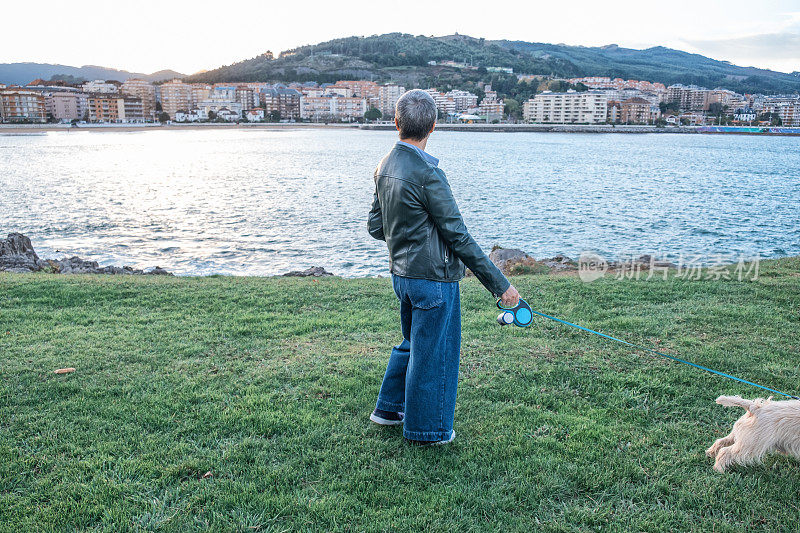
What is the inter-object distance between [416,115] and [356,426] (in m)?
2.27

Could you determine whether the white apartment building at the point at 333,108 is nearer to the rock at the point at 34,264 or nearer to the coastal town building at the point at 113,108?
the coastal town building at the point at 113,108

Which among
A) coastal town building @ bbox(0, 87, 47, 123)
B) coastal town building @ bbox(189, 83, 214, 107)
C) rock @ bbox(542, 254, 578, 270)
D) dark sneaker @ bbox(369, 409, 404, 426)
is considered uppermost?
coastal town building @ bbox(189, 83, 214, 107)

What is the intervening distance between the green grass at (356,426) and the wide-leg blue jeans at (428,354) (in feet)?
0.74

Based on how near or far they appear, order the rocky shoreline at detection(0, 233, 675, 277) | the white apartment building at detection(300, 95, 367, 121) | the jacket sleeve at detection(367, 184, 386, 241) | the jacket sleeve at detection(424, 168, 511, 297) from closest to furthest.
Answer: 1. the jacket sleeve at detection(424, 168, 511, 297)
2. the jacket sleeve at detection(367, 184, 386, 241)
3. the rocky shoreline at detection(0, 233, 675, 277)
4. the white apartment building at detection(300, 95, 367, 121)

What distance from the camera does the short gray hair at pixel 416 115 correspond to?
3484 mm

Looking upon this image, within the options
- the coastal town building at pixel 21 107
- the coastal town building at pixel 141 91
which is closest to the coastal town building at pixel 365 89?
the coastal town building at pixel 141 91

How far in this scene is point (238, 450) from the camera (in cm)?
384

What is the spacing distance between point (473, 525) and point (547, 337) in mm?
3492

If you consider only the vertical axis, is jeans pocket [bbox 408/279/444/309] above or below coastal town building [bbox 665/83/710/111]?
below

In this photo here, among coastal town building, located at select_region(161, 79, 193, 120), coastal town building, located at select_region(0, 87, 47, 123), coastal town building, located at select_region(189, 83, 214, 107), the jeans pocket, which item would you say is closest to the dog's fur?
the jeans pocket

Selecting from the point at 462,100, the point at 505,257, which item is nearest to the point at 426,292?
the point at 505,257

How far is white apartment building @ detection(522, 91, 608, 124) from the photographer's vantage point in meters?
154

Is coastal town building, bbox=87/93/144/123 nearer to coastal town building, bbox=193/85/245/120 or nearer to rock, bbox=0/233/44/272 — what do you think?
coastal town building, bbox=193/85/245/120

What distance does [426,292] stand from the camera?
3.52m
